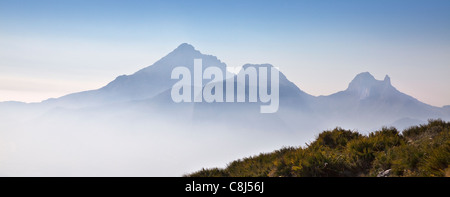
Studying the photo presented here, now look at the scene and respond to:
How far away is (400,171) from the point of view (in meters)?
9.12

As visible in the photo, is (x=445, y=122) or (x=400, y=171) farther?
(x=445, y=122)

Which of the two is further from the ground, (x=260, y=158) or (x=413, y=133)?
(x=413, y=133)

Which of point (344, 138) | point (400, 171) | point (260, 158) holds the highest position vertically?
point (344, 138)

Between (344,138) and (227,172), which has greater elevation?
(344,138)
